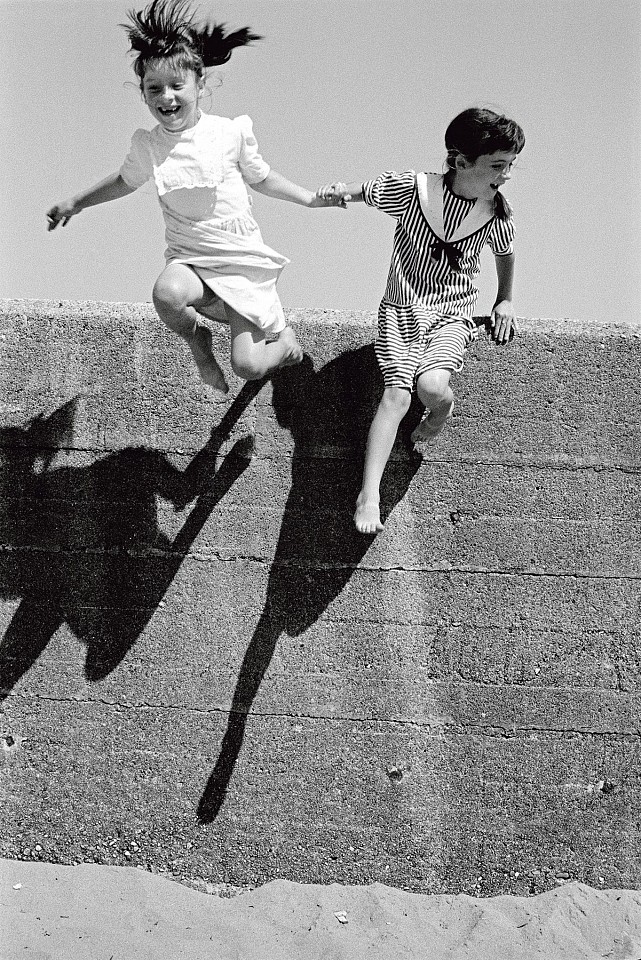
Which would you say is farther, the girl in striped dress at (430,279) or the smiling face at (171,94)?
the girl in striped dress at (430,279)

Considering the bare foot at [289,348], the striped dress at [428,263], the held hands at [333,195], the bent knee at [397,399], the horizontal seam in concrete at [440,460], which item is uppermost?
the held hands at [333,195]

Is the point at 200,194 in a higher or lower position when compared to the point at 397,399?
higher

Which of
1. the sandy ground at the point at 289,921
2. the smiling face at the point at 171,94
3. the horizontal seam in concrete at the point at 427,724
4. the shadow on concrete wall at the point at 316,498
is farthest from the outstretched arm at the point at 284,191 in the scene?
the sandy ground at the point at 289,921

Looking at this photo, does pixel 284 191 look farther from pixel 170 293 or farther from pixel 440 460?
pixel 440 460

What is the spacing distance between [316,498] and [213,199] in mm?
1140

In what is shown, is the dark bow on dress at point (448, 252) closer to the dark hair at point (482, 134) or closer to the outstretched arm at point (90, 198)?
the dark hair at point (482, 134)

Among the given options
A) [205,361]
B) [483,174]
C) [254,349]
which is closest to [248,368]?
[254,349]

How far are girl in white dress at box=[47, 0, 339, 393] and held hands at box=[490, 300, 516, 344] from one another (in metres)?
0.71

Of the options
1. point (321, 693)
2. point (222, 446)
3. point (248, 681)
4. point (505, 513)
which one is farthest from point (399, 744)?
point (222, 446)

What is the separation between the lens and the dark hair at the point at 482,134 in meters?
3.13

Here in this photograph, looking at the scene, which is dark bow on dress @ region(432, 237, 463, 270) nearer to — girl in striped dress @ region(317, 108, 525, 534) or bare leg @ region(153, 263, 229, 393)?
girl in striped dress @ region(317, 108, 525, 534)

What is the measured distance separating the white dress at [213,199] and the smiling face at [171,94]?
1.7 inches

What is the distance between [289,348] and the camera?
3.43 metres

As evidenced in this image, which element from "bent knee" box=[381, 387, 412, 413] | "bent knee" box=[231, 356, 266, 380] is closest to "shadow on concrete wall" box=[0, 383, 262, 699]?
"bent knee" box=[231, 356, 266, 380]
